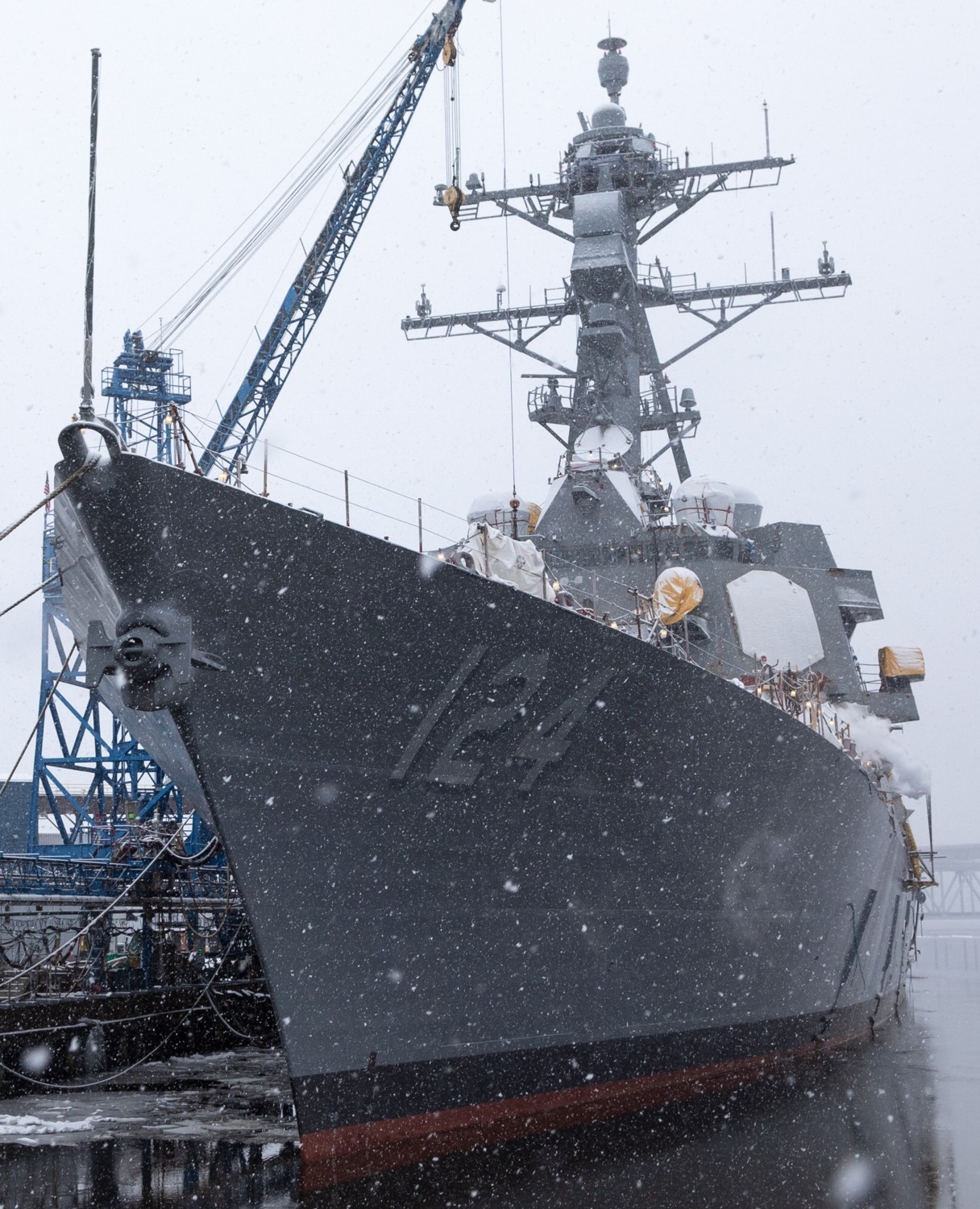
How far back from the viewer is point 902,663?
17.9m

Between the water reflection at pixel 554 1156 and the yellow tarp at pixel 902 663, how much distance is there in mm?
6282

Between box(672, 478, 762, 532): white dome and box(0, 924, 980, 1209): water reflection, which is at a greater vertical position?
box(672, 478, 762, 532): white dome

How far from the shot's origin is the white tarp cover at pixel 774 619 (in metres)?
14.1

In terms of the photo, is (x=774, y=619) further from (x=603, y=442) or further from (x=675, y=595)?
(x=603, y=442)

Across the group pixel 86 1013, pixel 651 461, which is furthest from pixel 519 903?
pixel 651 461

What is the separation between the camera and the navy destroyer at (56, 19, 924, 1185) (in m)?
8.02

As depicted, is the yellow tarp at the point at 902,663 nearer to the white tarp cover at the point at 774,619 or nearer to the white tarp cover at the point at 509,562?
the white tarp cover at the point at 774,619

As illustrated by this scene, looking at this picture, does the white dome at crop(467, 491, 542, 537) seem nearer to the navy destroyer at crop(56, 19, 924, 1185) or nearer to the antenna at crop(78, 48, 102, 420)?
the navy destroyer at crop(56, 19, 924, 1185)

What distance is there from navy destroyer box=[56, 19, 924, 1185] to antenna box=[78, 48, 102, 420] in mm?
155

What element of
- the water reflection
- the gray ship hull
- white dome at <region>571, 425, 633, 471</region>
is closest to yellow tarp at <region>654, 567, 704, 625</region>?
the gray ship hull

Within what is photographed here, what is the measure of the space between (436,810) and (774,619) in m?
6.74

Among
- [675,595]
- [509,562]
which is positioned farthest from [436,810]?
[675,595]

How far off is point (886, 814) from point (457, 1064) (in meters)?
8.91

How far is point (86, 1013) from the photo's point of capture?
12.9m
